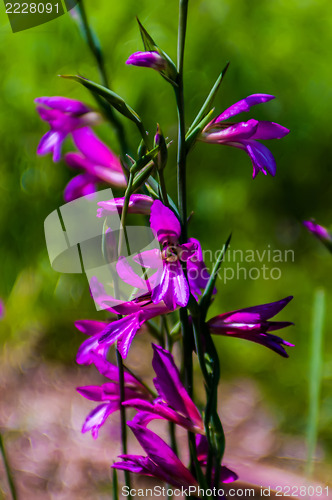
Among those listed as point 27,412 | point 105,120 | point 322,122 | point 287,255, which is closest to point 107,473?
point 27,412

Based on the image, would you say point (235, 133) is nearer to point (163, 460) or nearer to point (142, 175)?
point (142, 175)

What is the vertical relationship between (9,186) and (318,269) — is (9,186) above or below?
above

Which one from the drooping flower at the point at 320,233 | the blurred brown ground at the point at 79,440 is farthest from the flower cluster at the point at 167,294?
the blurred brown ground at the point at 79,440

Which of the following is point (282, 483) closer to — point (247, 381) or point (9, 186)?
point (247, 381)

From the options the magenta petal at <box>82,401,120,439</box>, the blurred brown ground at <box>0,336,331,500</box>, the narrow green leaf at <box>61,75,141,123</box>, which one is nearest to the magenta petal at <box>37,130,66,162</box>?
the narrow green leaf at <box>61,75,141,123</box>

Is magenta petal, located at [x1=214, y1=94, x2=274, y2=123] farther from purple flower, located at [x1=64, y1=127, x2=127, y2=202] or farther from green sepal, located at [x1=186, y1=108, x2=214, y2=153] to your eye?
purple flower, located at [x1=64, y1=127, x2=127, y2=202]
